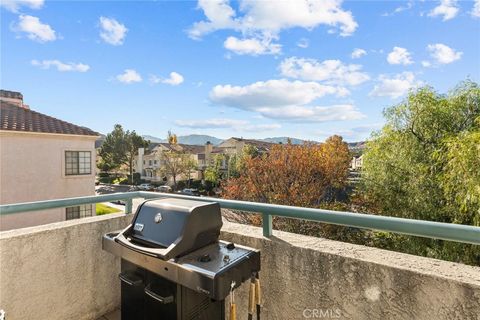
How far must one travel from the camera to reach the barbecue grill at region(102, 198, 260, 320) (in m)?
1.22

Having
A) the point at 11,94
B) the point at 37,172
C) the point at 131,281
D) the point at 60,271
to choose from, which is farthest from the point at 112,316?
the point at 11,94

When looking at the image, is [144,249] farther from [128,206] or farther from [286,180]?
[286,180]

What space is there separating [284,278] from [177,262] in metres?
0.65

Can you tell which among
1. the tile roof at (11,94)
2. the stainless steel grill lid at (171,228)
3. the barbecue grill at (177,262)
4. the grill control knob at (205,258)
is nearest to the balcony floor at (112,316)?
the barbecue grill at (177,262)

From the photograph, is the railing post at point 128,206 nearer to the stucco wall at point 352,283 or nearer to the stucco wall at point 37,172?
the stucco wall at point 352,283

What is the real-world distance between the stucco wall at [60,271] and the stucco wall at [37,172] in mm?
9526

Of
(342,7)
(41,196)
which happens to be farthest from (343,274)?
(41,196)

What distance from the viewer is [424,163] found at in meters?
8.27

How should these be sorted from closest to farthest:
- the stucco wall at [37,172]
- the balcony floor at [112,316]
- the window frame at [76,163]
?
the balcony floor at [112,316], the stucco wall at [37,172], the window frame at [76,163]

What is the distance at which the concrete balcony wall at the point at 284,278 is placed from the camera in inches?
44.9

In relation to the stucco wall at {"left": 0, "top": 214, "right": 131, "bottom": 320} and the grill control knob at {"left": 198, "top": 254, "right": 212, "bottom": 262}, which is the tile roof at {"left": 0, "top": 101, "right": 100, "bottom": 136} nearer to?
the stucco wall at {"left": 0, "top": 214, "right": 131, "bottom": 320}

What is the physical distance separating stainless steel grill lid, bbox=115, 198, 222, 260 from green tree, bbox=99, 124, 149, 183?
34.8m

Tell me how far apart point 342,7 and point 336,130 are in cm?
2315

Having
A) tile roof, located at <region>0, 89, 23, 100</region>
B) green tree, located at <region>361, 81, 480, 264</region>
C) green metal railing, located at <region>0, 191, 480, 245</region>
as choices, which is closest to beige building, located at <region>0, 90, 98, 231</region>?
tile roof, located at <region>0, 89, 23, 100</region>
